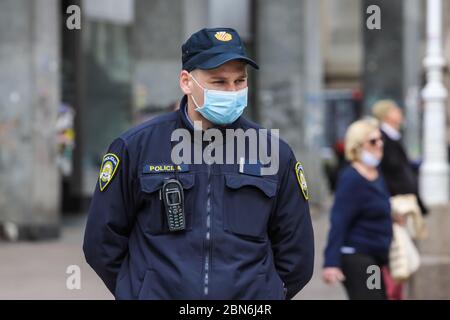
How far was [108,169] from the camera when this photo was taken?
366 cm

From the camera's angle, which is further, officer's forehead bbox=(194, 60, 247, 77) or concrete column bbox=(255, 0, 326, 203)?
concrete column bbox=(255, 0, 326, 203)

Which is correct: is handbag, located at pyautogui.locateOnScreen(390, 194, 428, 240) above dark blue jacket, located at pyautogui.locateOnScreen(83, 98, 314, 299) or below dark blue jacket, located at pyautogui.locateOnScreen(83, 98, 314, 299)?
below

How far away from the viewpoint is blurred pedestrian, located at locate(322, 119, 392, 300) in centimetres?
679

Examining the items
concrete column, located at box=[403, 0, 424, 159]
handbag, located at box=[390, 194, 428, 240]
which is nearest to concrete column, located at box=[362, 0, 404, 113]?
concrete column, located at box=[403, 0, 424, 159]

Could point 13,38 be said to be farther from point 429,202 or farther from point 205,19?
point 429,202

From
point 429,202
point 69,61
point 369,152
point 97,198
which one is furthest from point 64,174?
point 97,198

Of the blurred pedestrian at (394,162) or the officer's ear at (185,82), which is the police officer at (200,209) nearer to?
the officer's ear at (185,82)

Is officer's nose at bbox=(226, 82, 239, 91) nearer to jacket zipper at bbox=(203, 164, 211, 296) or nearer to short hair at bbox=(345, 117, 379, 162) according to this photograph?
jacket zipper at bbox=(203, 164, 211, 296)

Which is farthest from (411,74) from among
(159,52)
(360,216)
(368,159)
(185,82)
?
(185,82)

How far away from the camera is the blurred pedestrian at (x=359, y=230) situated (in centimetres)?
679

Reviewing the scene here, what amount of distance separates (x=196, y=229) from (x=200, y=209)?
74 millimetres

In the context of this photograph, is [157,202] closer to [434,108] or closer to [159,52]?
[434,108]

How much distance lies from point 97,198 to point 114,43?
14.2 metres

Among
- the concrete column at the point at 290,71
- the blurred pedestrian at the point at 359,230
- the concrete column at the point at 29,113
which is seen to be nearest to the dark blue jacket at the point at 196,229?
the blurred pedestrian at the point at 359,230
